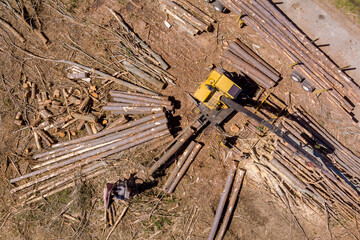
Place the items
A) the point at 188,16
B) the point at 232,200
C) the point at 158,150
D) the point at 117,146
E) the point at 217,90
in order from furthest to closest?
the point at 188,16, the point at 158,150, the point at 232,200, the point at 117,146, the point at 217,90

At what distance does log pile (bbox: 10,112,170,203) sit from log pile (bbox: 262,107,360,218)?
7058mm

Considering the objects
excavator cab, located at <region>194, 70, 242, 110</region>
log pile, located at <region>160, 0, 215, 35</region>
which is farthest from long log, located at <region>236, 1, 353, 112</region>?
excavator cab, located at <region>194, 70, 242, 110</region>

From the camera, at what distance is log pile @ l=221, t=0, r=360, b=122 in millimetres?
14062

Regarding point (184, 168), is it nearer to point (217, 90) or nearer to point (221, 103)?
point (221, 103)

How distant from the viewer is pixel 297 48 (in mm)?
14102

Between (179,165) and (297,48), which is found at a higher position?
(297,48)

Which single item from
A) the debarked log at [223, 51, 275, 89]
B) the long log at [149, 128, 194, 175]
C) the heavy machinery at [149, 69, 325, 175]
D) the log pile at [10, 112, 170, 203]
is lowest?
the log pile at [10, 112, 170, 203]

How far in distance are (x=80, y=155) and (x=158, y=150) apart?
4.69 metres

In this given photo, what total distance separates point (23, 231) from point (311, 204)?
17.4 metres

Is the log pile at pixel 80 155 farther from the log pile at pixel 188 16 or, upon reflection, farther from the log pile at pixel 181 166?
the log pile at pixel 188 16

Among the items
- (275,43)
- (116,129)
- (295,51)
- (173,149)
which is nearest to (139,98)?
(116,129)

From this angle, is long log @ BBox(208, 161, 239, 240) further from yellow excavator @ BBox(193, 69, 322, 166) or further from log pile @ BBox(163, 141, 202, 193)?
yellow excavator @ BBox(193, 69, 322, 166)

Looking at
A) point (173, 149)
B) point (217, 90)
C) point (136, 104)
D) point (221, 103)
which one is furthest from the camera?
point (136, 104)

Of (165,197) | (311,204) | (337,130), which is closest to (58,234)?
(165,197)
